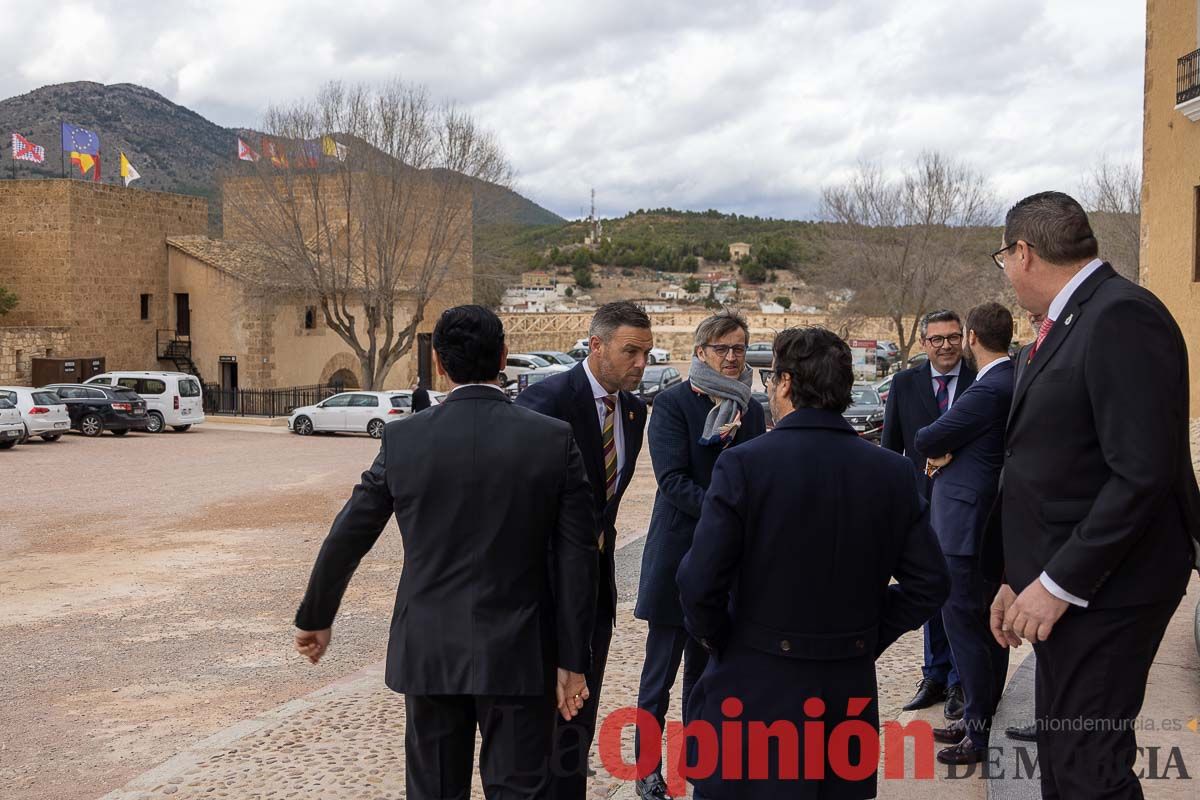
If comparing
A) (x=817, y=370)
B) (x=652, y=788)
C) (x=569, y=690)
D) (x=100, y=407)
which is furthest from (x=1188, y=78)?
(x=100, y=407)

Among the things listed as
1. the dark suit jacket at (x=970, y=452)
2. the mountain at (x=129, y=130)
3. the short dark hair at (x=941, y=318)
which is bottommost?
the dark suit jacket at (x=970, y=452)

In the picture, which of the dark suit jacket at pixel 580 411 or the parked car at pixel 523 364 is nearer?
the dark suit jacket at pixel 580 411

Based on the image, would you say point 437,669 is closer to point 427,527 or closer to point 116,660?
point 427,527

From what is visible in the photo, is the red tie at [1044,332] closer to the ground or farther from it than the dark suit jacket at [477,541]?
farther from it

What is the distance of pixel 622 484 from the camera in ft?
15.4

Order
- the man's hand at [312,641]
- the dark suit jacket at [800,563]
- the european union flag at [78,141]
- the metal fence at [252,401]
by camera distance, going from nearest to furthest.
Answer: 1. the dark suit jacket at [800,563]
2. the man's hand at [312,641]
3. the metal fence at [252,401]
4. the european union flag at [78,141]

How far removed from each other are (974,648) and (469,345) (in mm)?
2705

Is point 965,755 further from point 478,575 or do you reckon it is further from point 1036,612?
point 478,575

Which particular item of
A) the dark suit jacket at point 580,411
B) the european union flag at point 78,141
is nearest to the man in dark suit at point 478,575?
the dark suit jacket at point 580,411

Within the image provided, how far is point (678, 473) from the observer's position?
452 cm

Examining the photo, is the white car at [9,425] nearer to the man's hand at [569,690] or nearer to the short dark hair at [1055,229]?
the man's hand at [569,690]

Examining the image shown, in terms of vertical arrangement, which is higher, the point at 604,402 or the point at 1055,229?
the point at 1055,229

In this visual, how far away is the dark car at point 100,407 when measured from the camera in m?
27.0

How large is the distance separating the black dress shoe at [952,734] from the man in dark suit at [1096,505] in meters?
1.85
